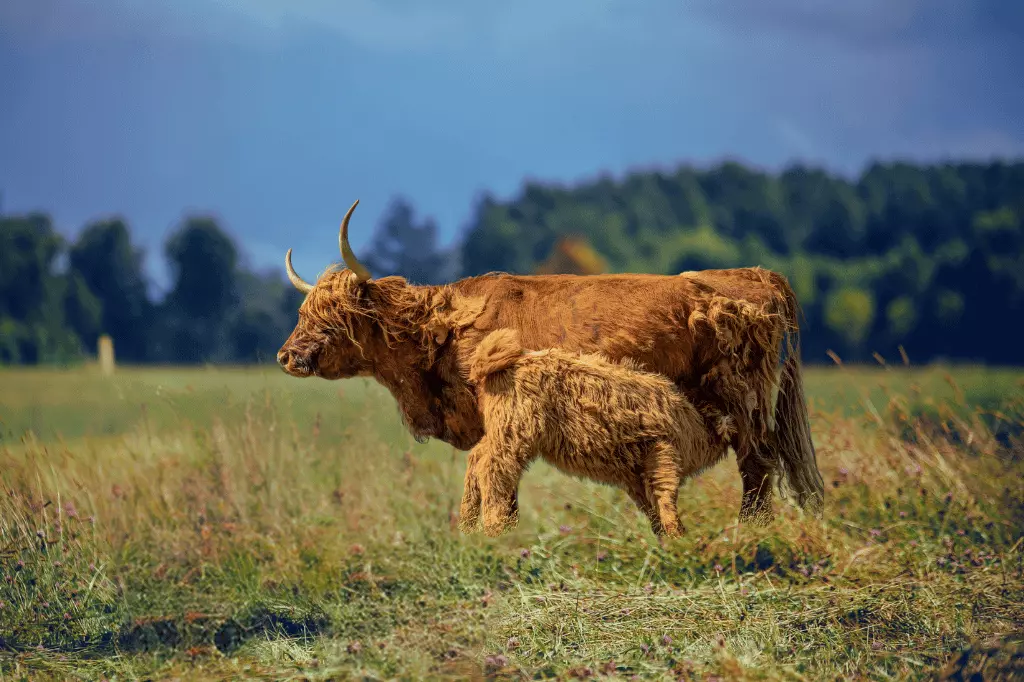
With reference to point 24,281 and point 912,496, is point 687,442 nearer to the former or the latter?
point 912,496

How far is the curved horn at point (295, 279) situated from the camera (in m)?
4.92

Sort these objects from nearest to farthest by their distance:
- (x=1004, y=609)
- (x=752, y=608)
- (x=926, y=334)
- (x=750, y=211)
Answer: (x=752, y=608) → (x=1004, y=609) → (x=926, y=334) → (x=750, y=211)

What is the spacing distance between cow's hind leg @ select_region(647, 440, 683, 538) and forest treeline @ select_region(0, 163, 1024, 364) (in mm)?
1582

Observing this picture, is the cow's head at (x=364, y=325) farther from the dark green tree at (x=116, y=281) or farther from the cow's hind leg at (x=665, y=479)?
the dark green tree at (x=116, y=281)

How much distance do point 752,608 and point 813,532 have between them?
Answer: 0.94 metres

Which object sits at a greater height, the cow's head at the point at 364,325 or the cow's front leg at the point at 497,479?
the cow's head at the point at 364,325

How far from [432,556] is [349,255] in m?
2.68

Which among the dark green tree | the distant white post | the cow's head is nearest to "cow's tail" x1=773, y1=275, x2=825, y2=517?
the cow's head

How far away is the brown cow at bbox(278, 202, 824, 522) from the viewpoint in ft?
15.1

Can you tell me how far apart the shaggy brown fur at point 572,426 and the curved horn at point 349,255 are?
0.74m

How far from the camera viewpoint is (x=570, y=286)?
15.6 ft

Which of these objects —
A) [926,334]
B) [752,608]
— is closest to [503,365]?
[752,608]

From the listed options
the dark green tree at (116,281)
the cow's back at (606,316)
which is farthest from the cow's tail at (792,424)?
the dark green tree at (116,281)

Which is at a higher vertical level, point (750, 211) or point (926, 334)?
point (750, 211)
